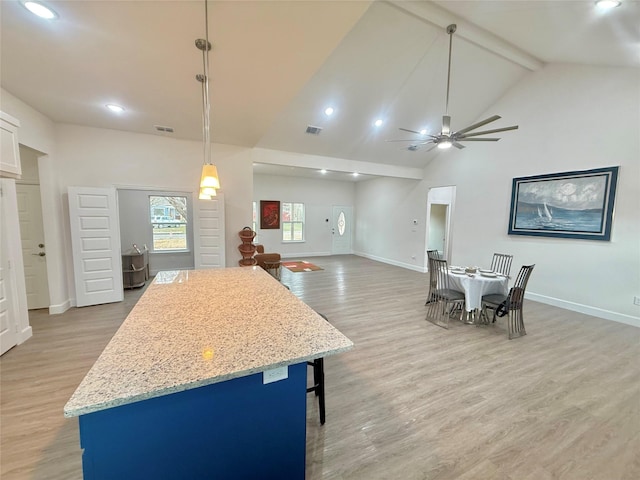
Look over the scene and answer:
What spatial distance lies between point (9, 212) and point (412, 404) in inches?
182

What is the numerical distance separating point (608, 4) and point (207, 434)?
491cm

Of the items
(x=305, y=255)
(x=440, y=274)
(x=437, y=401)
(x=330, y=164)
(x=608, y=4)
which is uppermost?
(x=608, y=4)

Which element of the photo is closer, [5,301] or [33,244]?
[5,301]

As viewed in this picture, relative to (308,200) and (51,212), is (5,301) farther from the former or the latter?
(308,200)

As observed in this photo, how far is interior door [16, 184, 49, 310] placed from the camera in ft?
12.7

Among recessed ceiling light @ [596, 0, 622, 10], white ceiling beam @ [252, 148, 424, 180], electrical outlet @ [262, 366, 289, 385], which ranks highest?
recessed ceiling light @ [596, 0, 622, 10]

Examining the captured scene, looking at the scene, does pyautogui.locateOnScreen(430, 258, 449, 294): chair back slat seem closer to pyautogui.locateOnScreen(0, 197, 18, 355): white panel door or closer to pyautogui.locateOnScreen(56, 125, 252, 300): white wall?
pyautogui.locateOnScreen(56, 125, 252, 300): white wall

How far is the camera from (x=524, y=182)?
495cm

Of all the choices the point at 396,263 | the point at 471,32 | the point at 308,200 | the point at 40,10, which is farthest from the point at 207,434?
the point at 308,200

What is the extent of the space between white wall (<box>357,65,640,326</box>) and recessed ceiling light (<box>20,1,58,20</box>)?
6604 millimetres

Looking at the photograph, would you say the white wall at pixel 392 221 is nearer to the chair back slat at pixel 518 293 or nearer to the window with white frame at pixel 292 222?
the window with white frame at pixel 292 222

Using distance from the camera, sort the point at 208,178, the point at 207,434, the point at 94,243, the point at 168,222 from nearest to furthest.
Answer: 1. the point at 207,434
2. the point at 208,178
3. the point at 94,243
4. the point at 168,222

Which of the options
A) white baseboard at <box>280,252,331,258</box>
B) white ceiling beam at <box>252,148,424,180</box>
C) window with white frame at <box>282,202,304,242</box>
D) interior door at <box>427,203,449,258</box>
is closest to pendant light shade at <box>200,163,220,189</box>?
white ceiling beam at <box>252,148,424,180</box>

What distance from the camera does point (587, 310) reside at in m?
4.24
